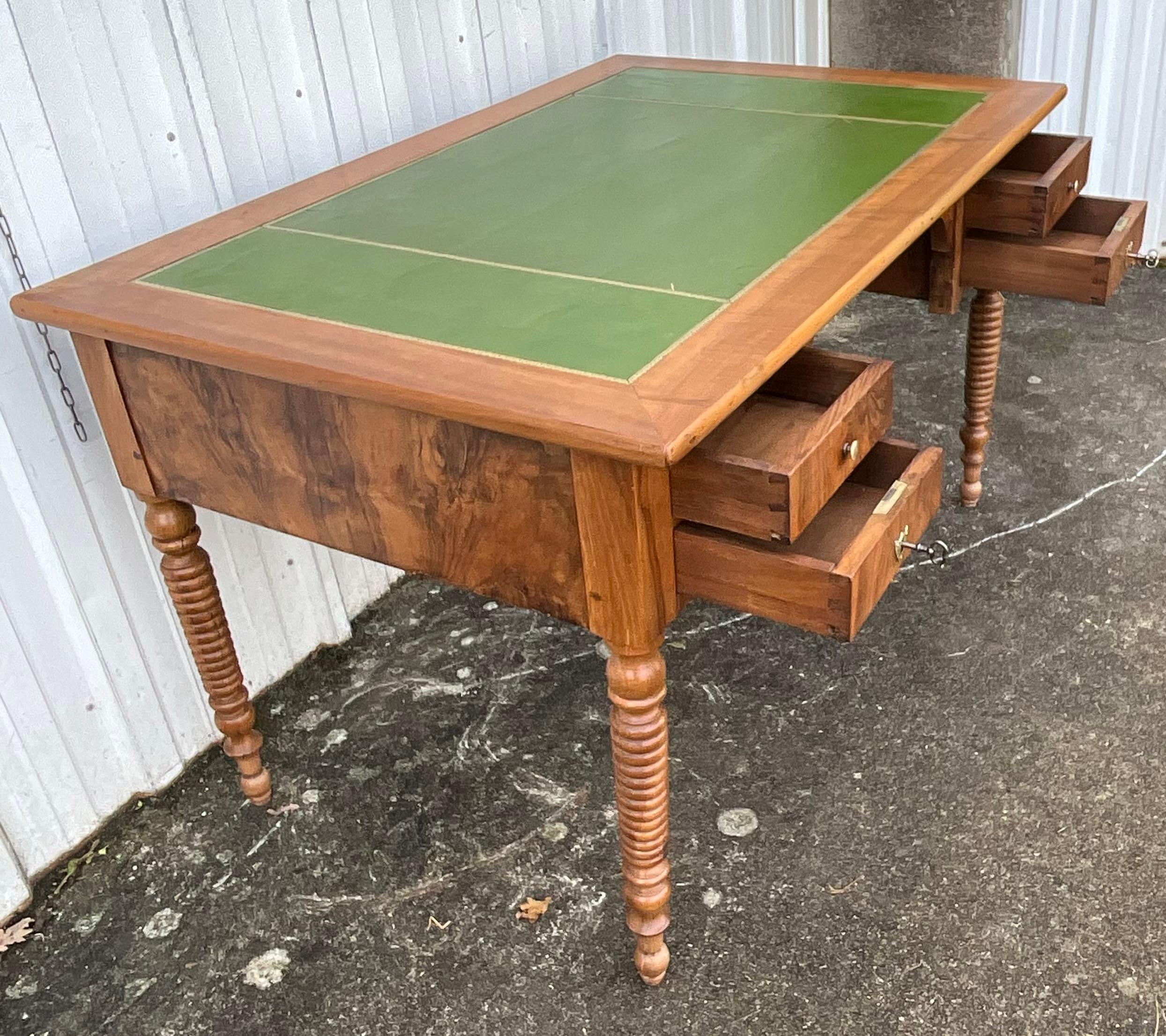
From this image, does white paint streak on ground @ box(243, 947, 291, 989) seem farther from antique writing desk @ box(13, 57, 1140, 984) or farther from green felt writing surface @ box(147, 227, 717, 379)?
green felt writing surface @ box(147, 227, 717, 379)

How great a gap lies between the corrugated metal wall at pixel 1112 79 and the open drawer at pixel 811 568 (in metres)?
2.53

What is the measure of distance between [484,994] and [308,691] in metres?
0.80

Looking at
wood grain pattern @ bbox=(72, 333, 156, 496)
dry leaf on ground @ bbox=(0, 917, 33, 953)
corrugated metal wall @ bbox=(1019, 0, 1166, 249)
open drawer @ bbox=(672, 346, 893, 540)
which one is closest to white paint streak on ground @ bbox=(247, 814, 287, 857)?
dry leaf on ground @ bbox=(0, 917, 33, 953)

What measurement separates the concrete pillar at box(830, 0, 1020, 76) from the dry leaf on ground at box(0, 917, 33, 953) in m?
2.52

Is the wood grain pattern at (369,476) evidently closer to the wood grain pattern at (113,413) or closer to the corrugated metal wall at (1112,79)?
the wood grain pattern at (113,413)

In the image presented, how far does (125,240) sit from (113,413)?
349mm

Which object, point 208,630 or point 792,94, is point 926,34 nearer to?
point 792,94

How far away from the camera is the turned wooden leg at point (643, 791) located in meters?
1.36

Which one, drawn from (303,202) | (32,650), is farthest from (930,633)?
(32,650)

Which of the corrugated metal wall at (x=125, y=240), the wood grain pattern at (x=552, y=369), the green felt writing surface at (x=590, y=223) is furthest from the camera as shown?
the corrugated metal wall at (x=125, y=240)

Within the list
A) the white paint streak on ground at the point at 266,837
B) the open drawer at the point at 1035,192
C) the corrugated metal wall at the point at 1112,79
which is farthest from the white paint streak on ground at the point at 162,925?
the corrugated metal wall at the point at 1112,79

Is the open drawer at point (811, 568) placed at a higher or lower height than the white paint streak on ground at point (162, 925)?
higher

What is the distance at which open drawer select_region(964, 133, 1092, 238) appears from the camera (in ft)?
6.44

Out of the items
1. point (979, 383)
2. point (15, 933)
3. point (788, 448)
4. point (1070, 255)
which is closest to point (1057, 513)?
point (979, 383)
